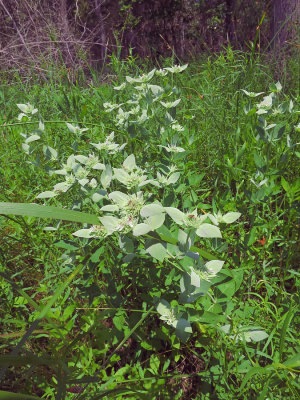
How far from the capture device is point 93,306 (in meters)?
1.17

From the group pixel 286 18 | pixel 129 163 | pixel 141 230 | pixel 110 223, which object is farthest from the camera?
pixel 286 18

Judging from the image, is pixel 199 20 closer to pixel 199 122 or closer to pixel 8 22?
pixel 8 22

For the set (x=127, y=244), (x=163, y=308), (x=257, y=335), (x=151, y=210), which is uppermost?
(x=151, y=210)

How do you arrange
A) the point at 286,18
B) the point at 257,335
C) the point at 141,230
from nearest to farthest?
the point at 141,230
the point at 257,335
the point at 286,18

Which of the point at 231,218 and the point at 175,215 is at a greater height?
the point at 175,215

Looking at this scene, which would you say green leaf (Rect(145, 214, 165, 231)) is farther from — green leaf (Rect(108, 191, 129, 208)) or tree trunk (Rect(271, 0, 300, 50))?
tree trunk (Rect(271, 0, 300, 50))

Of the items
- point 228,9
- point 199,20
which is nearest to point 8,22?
point 199,20

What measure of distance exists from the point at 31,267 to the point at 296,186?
134 cm

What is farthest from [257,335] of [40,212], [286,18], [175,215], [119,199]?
[286,18]

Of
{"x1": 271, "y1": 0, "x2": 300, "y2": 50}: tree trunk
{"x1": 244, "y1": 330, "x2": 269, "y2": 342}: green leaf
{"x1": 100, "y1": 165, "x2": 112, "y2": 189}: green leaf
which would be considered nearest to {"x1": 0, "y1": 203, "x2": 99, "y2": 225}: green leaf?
{"x1": 100, "y1": 165, "x2": 112, "y2": 189}: green leaf

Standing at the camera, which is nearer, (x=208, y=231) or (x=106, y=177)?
(x=208, y=231)

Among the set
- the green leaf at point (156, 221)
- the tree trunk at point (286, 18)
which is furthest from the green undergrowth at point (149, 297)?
the tree trunk at point (286, 18)

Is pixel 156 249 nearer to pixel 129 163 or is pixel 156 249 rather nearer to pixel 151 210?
pixel 151 210

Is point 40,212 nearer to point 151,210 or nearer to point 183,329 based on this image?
point 151,210
